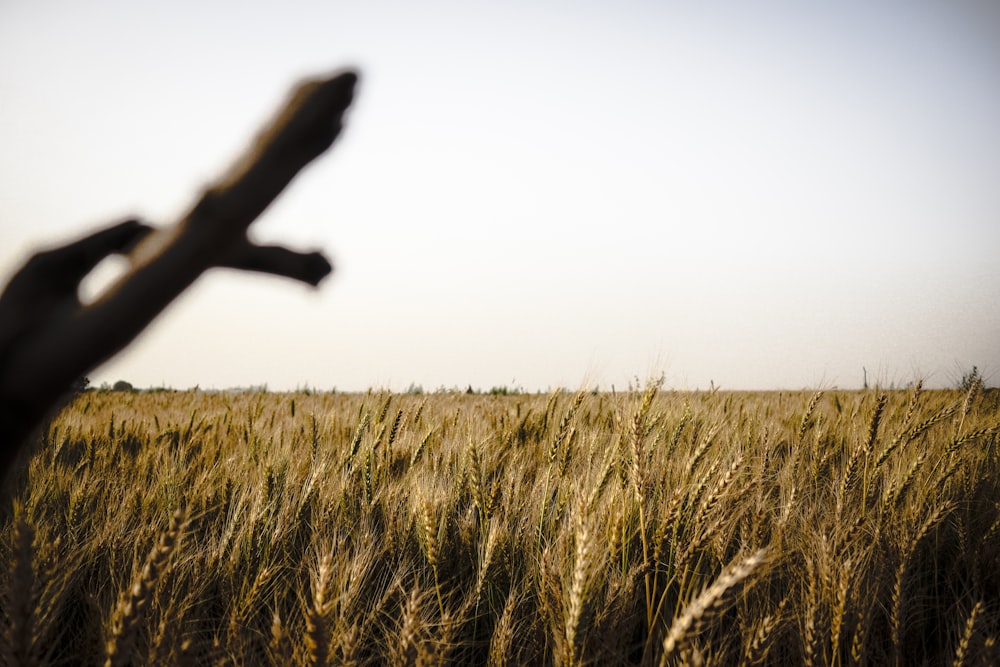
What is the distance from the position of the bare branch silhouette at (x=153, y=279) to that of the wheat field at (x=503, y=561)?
2.04ft

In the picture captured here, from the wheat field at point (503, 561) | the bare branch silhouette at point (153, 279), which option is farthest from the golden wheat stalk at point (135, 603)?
the bare branch silhouette at point (153, 279)

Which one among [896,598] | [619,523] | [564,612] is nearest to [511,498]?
[619,523]

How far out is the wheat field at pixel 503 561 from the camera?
1271 millimetres

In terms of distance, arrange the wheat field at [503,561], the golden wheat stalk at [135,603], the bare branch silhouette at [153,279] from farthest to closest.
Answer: the wheat field at [503,561], the golden wheat stalk at [135,603], the bare branch silhouette at [153,279]

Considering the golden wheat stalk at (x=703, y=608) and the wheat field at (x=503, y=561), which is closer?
the golden wheat stalk at (x=703, y=608)

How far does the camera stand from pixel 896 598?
150cm

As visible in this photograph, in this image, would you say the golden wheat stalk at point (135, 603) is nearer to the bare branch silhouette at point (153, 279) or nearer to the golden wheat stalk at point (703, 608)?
the bare branch silhouette at point (153, 279)

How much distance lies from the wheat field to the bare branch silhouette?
62cm

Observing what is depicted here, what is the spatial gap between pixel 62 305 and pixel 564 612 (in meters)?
1.31

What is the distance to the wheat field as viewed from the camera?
1271 millimetres

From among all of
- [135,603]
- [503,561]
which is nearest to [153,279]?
[135,603]

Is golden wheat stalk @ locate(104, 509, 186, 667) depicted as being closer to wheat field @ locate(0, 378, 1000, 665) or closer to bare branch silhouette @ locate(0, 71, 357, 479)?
wheat field @ locate(0, 378, 1000, 665)

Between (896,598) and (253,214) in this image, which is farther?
(896,598)

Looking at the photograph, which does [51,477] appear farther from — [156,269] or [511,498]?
[156,269]
